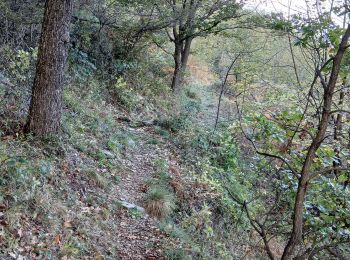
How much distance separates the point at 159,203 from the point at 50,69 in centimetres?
290

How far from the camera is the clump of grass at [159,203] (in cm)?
598

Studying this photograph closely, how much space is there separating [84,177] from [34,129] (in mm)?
1146

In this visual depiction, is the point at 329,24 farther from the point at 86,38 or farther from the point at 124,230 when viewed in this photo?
the point at 86,38

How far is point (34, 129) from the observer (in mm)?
5625

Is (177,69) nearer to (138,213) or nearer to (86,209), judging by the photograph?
(138,213)

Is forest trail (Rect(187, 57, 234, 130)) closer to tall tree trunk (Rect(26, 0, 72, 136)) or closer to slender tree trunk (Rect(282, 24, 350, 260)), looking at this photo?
tall tree trunk (Rect(26, 0, 72, 136))

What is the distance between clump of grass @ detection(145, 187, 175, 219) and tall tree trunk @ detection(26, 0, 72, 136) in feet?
6.79

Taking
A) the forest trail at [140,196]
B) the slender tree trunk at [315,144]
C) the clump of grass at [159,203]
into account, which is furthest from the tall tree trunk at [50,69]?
the slender tree trunk at [315,144]

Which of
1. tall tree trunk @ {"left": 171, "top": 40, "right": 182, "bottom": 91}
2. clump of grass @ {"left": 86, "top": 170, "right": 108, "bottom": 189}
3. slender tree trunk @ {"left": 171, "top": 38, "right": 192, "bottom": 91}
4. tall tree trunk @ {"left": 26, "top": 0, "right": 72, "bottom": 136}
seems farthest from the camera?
slender tree trunk @ {"left": 171, "top": 38, "right": 192, "bottom": 91}

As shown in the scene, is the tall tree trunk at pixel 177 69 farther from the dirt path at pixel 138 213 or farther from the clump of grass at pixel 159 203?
the clump of grass at pixel 159 203

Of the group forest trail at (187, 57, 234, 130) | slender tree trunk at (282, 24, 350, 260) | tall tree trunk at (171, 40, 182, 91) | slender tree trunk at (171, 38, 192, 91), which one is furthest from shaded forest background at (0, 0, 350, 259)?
forest trail at (187, 57, 234, 130)

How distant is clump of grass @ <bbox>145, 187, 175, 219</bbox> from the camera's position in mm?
5984

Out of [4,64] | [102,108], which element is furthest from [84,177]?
[102,108]

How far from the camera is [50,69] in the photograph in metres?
5.50
